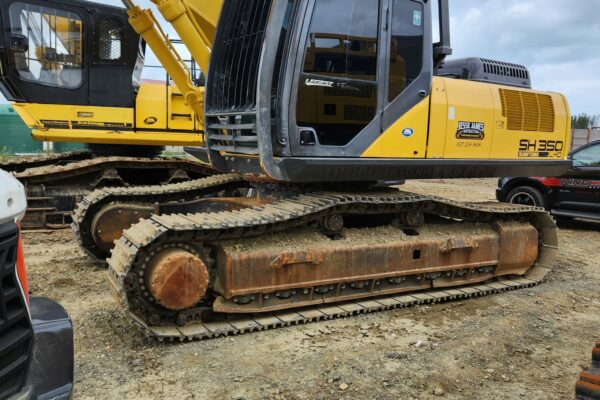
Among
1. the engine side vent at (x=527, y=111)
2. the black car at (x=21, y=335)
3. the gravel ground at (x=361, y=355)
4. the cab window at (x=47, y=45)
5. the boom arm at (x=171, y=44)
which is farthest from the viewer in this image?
the cab window at (x=47, y=45)

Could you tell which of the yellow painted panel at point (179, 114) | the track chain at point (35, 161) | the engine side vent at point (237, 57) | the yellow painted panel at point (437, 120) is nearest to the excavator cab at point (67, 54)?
the yellow painted panel at point (179, 114)

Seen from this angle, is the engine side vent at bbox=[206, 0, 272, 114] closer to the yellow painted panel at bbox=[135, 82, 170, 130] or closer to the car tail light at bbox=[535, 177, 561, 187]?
the yellow painted panel at bbox=[135, 82, 170, 130]

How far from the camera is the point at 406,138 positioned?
16.5 feet

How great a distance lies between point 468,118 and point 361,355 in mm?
2800

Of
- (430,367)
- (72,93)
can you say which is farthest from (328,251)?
(72,93)

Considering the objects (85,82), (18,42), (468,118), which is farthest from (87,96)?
(468,118)

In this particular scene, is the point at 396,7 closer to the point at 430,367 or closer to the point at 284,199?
the point at 284,199

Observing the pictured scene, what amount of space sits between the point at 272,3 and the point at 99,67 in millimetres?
4619

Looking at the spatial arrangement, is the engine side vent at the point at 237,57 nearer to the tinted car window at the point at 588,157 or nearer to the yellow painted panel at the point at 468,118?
the yellow painted panel at the point at 468,118

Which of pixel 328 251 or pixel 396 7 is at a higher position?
pixel 396 7

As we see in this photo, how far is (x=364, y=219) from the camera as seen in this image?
17.4 feet

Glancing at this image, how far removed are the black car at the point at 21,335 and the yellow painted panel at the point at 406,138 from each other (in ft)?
10.9

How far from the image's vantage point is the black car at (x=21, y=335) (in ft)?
5.74

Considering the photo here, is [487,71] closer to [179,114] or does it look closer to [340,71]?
[340,71]
